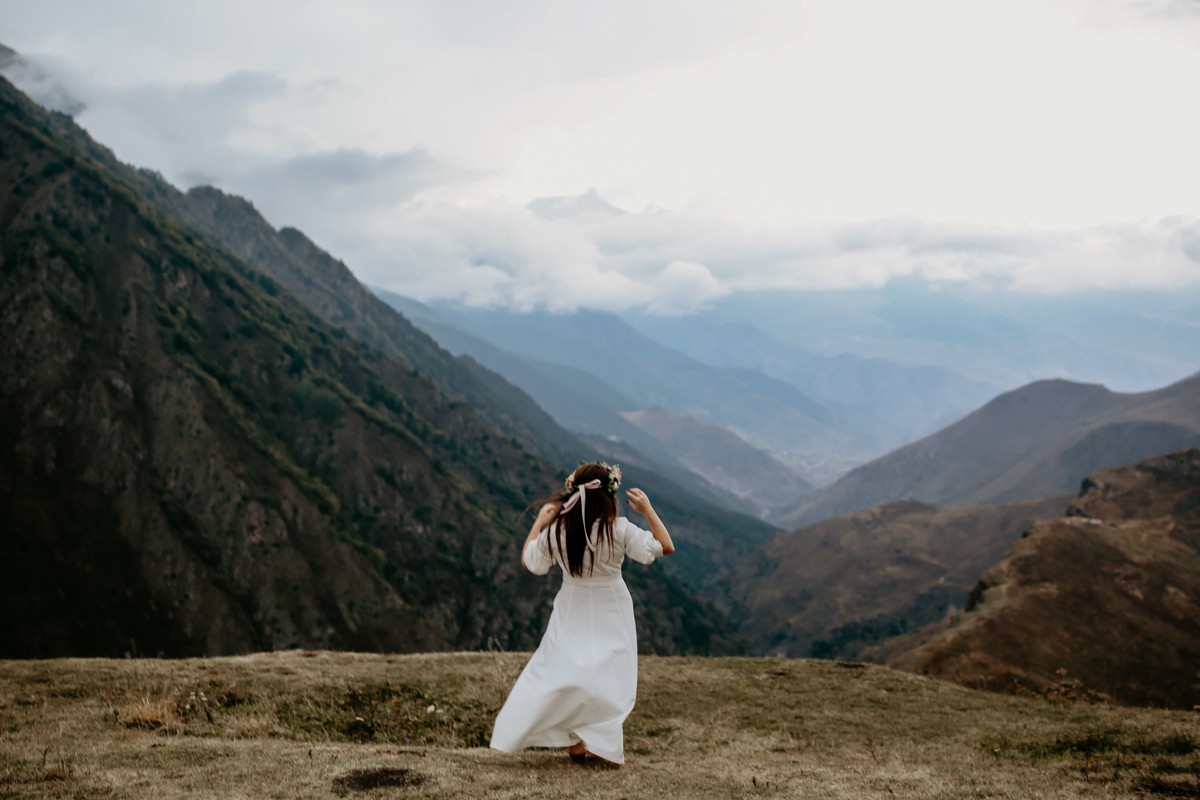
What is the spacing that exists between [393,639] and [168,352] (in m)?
37.4

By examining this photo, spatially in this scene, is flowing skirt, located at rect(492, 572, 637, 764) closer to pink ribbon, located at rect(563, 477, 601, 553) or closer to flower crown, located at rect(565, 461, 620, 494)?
pink ribbon, located at rect(563, 477, 601, 553)

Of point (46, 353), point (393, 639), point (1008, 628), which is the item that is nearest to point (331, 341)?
point (46, 353)

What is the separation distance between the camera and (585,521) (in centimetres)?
761

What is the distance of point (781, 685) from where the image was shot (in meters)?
15.0

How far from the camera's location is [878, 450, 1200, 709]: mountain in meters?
35.9

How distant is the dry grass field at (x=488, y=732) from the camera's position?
24.0 ft

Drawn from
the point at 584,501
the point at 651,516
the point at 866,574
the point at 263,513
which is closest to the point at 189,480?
the point at 263,513

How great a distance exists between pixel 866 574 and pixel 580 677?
14735 centimetres

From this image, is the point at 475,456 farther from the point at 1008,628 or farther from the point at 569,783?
the point at 569,783

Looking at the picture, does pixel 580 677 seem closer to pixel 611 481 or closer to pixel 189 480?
pixel 611 481

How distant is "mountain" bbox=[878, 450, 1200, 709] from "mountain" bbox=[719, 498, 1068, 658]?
6052cm

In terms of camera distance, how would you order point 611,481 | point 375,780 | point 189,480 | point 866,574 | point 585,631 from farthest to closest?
point 866,574
point 189,480
point 585,631
point 611,481
point 375,780

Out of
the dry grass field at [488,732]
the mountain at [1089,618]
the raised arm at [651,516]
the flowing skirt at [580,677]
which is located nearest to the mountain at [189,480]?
the mountain at [1089,618]

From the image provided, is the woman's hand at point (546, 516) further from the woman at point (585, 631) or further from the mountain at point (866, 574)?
the mountain at point (866, 574)
